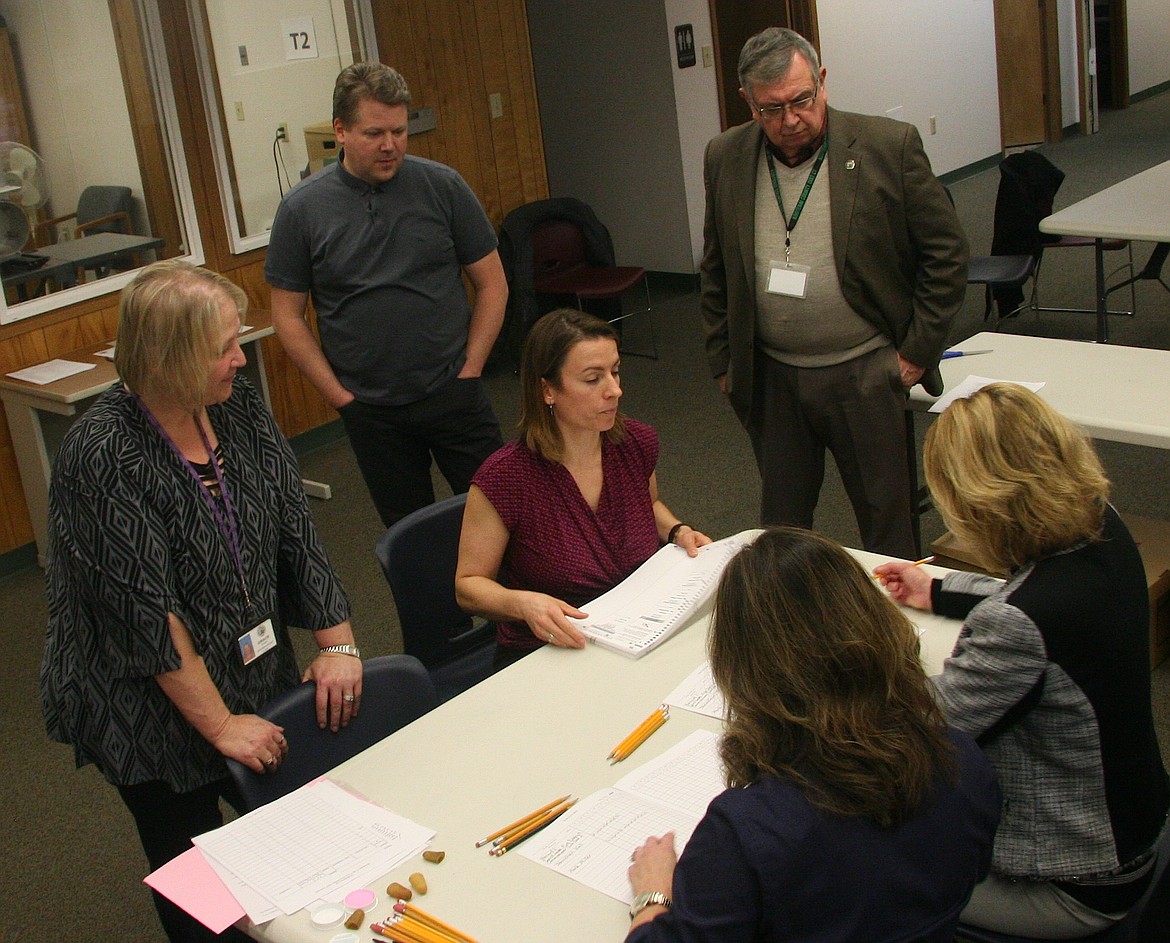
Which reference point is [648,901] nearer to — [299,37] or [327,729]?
[327,729]

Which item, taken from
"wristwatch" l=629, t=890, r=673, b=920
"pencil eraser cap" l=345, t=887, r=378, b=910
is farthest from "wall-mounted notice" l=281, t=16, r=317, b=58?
"wristwatch" l=629, t=890, r=673, b=920

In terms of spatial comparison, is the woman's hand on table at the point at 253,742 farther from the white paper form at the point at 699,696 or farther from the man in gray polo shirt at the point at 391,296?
the man in gray polo shirt at the point at 391,296

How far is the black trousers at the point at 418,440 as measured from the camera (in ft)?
11.1

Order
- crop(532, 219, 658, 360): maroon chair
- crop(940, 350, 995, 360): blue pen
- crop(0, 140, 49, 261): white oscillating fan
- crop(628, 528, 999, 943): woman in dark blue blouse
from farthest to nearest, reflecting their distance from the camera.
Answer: crop(532, 219, 658, 360): maroon chair → crop(0, 140, 49, 261): white oscillating fan → crop(940, 350, 995, 360): blue pen → crop(628, 528, 999, 943): woman in dark blue blouse

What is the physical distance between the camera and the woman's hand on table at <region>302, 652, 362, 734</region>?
2090 millimetres

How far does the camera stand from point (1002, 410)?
1.77 meters

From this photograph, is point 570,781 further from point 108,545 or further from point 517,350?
point 517,350

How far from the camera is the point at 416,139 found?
6.14 metres

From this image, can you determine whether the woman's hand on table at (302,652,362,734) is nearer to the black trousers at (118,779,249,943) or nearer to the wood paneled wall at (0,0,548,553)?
the black trousers at (118,779,249,943)

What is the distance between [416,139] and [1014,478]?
16.2 feet

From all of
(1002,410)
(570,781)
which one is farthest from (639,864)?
(1002,410)

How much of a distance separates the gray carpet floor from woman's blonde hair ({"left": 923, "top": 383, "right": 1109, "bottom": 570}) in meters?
1.52

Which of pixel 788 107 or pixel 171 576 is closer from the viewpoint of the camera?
pixel 171 576

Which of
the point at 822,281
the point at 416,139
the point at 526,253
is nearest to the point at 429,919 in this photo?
the point at 822,281
